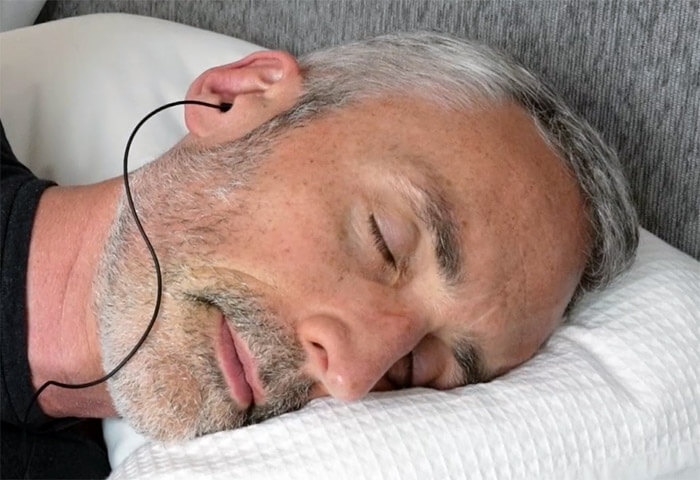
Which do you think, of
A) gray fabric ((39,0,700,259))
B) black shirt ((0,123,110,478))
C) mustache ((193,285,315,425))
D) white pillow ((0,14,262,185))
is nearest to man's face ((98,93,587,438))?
mustache ((193,285,315,425))

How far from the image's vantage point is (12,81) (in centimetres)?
130

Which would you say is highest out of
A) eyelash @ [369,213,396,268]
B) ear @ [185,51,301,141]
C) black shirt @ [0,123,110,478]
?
ear @ [185,51,301,141]

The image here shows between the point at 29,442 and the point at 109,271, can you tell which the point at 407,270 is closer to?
the point at 109,271

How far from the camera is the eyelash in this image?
917 mm

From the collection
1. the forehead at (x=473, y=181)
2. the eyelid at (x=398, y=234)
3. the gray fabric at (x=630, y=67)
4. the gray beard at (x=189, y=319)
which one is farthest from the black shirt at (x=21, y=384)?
the gray fabric at (x=630, y=67)

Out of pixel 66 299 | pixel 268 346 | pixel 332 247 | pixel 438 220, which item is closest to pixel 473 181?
pixel 438 220

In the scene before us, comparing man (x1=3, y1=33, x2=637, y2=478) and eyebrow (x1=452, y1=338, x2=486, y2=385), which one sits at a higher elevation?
man (x1=3, y1=33, x2=637, y2=478)

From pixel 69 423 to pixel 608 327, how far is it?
69cm

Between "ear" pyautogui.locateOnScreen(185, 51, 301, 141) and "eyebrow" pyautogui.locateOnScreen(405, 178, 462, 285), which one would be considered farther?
"ear" pyautogui.locateOnScreen(185, 51, 301, 141)

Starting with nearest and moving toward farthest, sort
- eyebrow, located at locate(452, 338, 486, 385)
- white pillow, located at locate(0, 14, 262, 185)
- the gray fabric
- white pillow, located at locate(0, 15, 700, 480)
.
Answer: white pillow, located at locate(0, 15, 700, 480) < eyebrow, located at locate(452, 338, 486, 385) < the gray fabric < white pillow, located at locate(0, 14, 262, 185)

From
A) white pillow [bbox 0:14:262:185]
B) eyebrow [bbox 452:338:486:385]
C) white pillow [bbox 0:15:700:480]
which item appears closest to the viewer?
white pillow [bbox 0:15:700:480]

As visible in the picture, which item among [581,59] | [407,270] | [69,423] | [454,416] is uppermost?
[581,59]

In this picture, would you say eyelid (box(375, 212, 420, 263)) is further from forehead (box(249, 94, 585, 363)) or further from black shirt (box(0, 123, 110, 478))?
black shirt (box(0, 123, 110, 478))

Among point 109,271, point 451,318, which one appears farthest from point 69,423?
point 451,318
